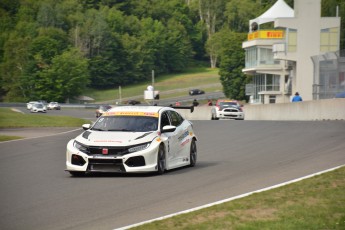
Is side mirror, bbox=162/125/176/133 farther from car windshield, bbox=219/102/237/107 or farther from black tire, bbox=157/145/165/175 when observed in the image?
car windshield, bbox=219/102/237/107

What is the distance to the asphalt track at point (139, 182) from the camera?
1202 cm

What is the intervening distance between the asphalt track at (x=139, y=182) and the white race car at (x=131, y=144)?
0.79 ft

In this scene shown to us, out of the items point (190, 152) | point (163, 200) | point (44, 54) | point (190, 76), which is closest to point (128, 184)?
point (163, 200)

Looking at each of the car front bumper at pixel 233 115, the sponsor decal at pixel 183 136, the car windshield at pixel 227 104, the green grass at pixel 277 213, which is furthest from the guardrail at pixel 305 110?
the green grass at pixel 277 213

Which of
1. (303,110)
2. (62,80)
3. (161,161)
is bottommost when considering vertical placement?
(62,80)

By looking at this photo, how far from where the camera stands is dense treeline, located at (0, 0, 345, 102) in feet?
502

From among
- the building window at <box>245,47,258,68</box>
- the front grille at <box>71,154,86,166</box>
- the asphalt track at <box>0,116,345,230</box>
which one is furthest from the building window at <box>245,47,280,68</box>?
the front grille at <box>71,154,86,166</box>

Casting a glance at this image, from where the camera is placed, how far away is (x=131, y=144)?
675 inches

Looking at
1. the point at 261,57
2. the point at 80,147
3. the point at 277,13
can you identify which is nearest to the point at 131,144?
the point at 80,147

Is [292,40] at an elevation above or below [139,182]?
above

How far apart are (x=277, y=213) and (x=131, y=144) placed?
6.12m

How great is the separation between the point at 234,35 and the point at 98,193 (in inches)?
5372

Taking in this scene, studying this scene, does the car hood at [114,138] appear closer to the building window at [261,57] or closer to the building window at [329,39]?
the building window at [329,39]

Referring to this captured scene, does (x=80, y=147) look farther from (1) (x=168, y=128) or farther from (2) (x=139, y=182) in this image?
(1) (x=168, y=128)
